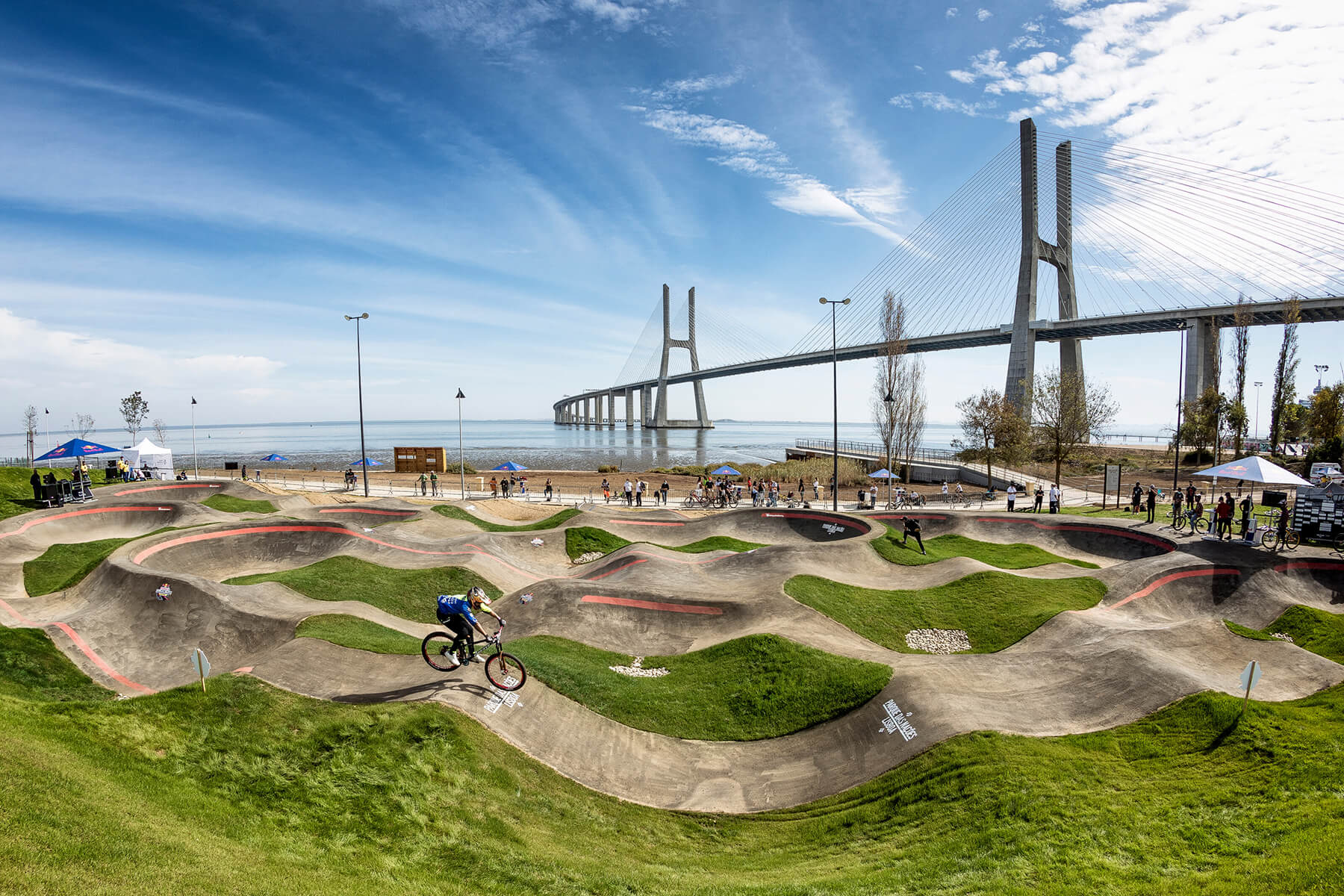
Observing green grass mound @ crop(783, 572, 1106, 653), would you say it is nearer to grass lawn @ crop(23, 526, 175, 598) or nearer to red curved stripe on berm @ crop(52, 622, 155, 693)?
red curved stripe on berm @ crop(52, 622, 155, 693)

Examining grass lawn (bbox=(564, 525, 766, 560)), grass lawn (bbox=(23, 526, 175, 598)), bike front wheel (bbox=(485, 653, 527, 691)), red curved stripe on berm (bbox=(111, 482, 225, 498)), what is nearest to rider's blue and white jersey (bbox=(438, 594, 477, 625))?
bike front wheel (bbox=(485, 653, 527, 691))

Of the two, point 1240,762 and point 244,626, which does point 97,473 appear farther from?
point 1240,762

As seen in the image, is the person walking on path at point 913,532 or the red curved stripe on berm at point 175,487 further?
the red curved stripe on berm at point 175,487

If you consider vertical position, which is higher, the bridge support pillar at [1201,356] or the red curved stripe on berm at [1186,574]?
the bridge support pillar at [1201,356]

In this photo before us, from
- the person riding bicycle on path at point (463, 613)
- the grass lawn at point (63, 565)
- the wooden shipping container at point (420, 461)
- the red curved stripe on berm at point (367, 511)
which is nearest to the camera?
the person riding bicycle on path at point (463, 613)

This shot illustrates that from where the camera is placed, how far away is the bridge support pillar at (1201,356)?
55.1m

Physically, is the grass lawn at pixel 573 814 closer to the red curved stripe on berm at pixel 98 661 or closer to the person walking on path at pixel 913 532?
the red curved stripe on berm at pixel 98 661

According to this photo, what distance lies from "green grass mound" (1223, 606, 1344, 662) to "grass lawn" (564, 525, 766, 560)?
16.2m

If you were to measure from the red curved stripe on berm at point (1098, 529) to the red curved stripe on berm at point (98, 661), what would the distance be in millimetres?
31351

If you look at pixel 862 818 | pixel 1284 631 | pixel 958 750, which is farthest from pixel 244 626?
pixel 1284 631

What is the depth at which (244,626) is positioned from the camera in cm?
1547

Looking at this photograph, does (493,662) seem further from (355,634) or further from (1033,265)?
(1033,265)

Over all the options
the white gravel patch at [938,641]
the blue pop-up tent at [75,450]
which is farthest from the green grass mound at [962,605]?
the blue pop-up tent at [75,450]

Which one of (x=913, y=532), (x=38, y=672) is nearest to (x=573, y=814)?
(x=38, y=672)
